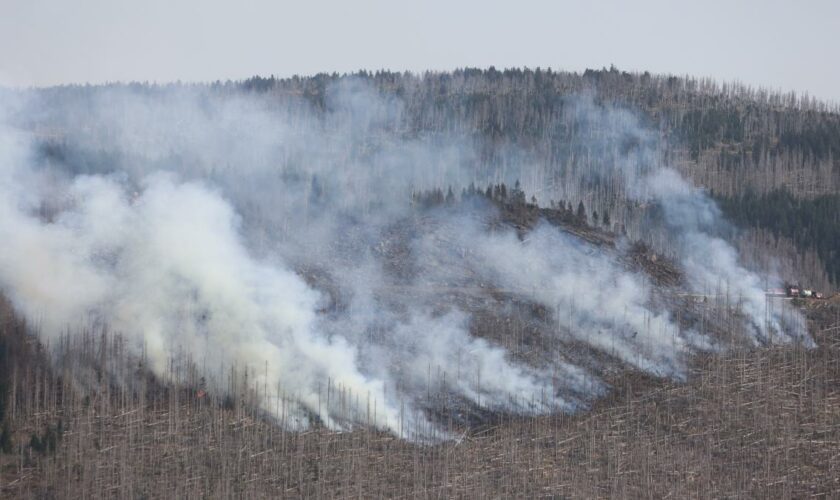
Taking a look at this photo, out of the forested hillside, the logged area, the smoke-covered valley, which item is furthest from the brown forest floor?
the forested hillside

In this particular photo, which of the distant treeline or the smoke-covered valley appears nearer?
the smoke-covered valley

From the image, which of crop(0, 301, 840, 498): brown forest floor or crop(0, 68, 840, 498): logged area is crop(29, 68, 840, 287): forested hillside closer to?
crop(0, 68, 840, 498): logged area

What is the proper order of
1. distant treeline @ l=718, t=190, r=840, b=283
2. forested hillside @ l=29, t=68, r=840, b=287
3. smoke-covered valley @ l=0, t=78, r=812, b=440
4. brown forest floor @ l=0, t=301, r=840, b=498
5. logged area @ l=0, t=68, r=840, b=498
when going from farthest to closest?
forested hillside @ l=29, t=68, r=840, b=287
distant treeline @ l=718, t=190, r=840, b=283
smoke-covered valley @ l=0, t=78, r=812, b=440
logged area @ l=0, t=68, r=840, b=498
brown forest floor @ l=0, t=301, r=840, b=498

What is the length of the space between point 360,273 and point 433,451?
32.8m

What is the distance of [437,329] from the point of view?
96.1m

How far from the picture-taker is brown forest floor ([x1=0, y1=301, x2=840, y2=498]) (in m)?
70.4

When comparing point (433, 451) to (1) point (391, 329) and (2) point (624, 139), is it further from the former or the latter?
(2) point (624, 139)

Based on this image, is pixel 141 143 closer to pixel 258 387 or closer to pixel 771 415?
pixel 258 387

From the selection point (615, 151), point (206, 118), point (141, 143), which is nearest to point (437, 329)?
point (141, 143)

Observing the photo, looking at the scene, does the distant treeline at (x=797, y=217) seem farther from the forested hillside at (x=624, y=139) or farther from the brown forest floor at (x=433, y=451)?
the brown forest floor at (x=433, y=451)

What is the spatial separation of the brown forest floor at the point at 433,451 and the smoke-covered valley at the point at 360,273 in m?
3.24

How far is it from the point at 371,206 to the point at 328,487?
60.8m

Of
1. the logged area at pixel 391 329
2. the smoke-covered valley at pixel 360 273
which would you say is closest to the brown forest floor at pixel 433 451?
the logged area at pixel 391 329

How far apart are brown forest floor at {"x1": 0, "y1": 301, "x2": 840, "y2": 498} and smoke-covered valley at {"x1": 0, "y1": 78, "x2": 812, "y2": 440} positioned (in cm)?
324
